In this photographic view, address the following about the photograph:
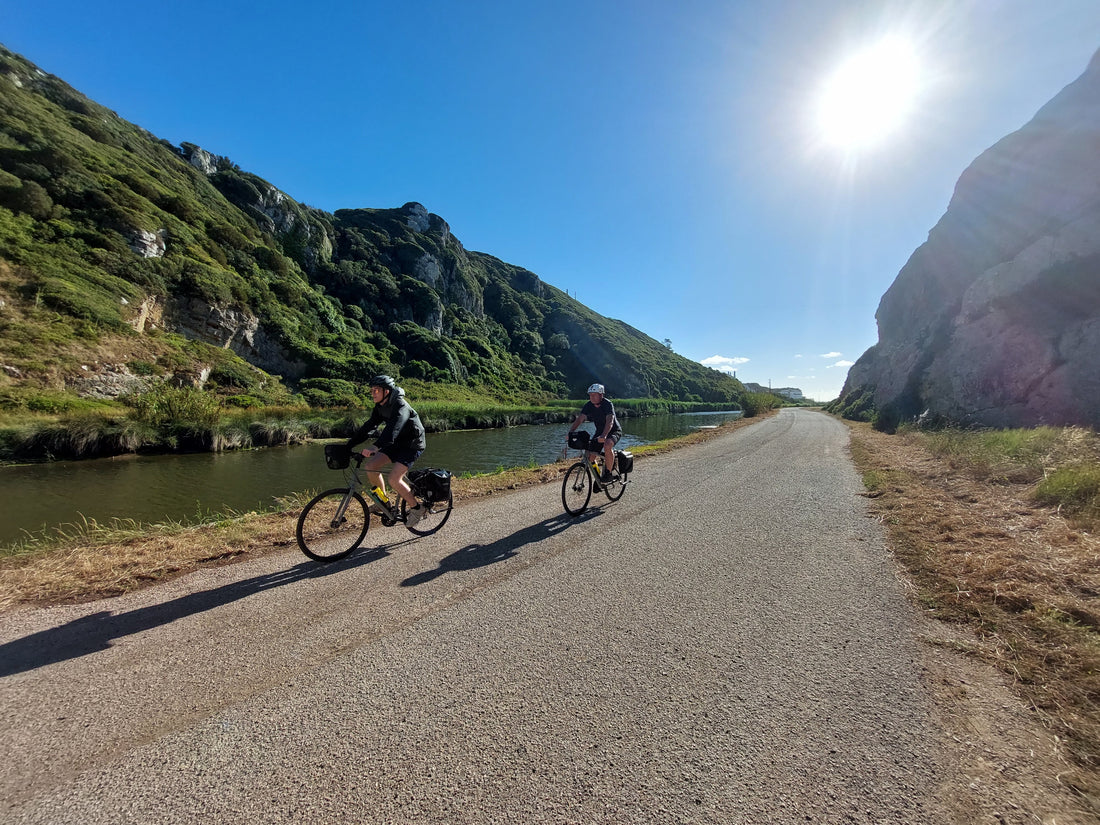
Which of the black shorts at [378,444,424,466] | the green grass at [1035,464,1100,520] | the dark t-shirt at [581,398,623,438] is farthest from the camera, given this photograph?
the dark t-shirt at [581,398,623,438]

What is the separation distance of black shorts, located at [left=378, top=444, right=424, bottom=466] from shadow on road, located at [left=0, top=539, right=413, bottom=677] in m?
1.46

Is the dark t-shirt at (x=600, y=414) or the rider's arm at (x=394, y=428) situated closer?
the rider's arm at (x=394, y=428)

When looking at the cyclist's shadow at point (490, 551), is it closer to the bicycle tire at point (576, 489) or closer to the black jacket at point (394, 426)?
the bicycle tire at point (576, 489)

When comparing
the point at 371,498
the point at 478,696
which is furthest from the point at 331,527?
the point at 478,696

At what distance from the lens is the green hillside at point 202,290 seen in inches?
1019

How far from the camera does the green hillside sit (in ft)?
84.9

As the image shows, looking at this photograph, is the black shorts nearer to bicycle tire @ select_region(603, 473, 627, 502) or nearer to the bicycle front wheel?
the bicycle front wheel

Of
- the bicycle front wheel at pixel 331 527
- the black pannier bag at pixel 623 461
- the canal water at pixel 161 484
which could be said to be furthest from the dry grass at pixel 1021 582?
the canal water at pixel 161 484

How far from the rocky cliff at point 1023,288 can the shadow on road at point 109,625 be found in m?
22.5

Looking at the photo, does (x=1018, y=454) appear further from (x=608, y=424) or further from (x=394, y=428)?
(x=394, y=428)

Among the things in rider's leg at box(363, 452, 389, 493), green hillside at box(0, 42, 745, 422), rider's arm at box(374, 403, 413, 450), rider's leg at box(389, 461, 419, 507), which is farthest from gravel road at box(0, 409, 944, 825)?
green hillside at box(0, 42, 745, 422)

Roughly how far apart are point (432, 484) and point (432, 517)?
761 mm

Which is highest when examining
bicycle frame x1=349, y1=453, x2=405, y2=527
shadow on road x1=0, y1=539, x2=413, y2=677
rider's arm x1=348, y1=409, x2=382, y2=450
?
rider's arm x1=348, y1=409, x2=382, y2=450

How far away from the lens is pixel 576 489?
7270 mm
